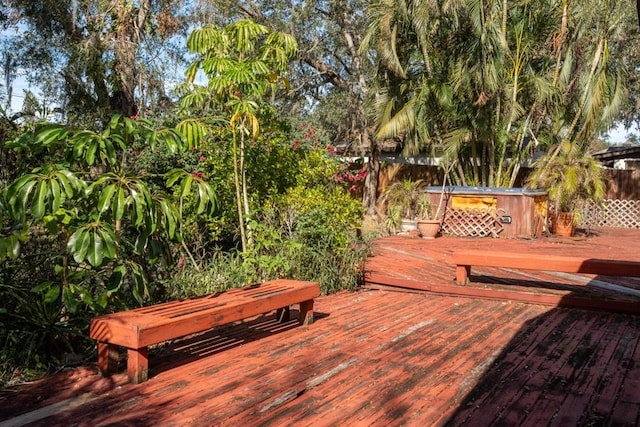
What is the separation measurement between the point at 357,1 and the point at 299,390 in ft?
51.7

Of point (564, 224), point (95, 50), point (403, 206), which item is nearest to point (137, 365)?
point (403, 206)

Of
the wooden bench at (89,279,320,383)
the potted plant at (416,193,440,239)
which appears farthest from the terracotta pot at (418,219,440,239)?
the wooden bench at (89,279,320,383)

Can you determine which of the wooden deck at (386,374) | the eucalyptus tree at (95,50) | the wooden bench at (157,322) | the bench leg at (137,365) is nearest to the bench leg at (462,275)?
the wooden deck at (386,374)

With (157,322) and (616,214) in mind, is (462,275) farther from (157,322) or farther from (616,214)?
(616,214)

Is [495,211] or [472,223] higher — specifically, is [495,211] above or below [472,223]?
Result: above

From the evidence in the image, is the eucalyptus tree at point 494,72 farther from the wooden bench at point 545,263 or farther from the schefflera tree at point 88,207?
the schefflera tree at point 88,207

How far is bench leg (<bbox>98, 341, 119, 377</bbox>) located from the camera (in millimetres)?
3537

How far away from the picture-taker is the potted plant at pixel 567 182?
1331 centimetres

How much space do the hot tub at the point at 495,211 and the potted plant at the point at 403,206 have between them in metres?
0.86

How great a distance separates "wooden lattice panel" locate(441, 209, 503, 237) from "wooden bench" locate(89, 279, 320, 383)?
33.2 ft

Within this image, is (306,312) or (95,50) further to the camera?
(95,50)

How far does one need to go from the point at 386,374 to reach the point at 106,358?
179cm

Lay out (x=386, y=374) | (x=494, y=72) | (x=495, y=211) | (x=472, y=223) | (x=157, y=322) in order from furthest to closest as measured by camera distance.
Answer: (x=472, y=223)
(x=495, y=211)
(x=494, y=72)
(x=386, y=374)
(x=157, y=322)

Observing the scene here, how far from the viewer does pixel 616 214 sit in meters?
18.8
